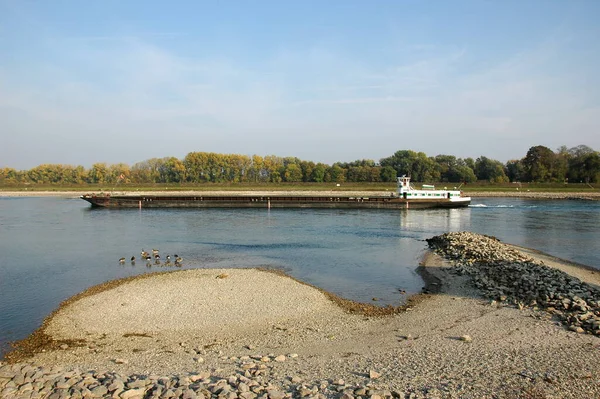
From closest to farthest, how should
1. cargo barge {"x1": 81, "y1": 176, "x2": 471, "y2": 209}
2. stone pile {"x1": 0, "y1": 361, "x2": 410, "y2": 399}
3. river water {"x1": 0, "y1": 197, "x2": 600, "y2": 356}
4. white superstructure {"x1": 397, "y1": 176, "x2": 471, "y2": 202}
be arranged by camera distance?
stone pile {"x1": 0, "y1": 361, "x2": 410, "y2": 399} → river water {"x1": 0, "y1": 197, "x2": 600, "y2": 356} → cargo barge {"x1": 81, "y1": 176, "x2": 471, "y2": 209} → white superstructure {"x1": 397, "y1": 176, "x2": 471, "y2": 202}

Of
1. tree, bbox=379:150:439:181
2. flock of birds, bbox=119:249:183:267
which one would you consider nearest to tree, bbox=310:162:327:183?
tree, bbox=379:150:439:181

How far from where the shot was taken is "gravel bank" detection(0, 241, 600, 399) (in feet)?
30.9

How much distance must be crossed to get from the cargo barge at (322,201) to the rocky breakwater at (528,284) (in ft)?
126

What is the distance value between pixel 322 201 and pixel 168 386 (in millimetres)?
62187

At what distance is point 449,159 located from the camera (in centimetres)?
14125

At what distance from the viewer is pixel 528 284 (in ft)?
60.5

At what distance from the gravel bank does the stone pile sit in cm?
3

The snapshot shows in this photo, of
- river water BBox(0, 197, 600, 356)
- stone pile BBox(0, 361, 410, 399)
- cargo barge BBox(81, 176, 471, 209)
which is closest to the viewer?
stone pile BBox(0, 361, 410, 399)

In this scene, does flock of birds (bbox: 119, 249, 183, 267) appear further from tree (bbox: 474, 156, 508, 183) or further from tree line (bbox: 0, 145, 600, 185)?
tree (bbox: 474, 156, 508, 183)

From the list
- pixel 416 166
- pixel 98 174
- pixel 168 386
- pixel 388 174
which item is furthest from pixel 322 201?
pixel 98 174

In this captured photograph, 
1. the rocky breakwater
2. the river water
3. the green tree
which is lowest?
the river water

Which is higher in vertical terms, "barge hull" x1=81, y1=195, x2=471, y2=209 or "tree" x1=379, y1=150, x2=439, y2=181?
"tree" x1=379, y1=150, x2=439, y2=181

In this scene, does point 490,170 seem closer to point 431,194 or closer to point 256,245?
point 431,194

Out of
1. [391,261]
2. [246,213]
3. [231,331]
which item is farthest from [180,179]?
A: [231,331]
